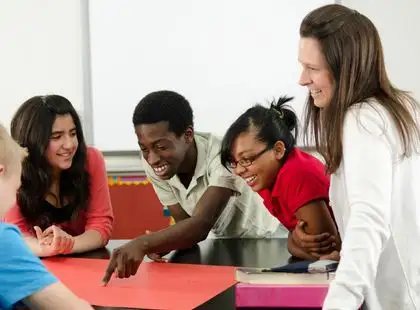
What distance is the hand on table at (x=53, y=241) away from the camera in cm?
194

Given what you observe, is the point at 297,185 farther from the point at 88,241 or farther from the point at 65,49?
the point at 65,49

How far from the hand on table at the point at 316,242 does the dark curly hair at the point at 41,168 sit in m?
0.72

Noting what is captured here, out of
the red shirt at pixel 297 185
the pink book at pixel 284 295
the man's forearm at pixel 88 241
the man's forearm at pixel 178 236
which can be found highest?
the red shirt at pixel 297 185

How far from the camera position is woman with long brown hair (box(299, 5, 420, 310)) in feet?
3.73

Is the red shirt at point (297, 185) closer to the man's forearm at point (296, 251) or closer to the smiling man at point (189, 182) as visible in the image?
the man's forearm at point (296, 251)

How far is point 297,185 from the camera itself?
1.77 m

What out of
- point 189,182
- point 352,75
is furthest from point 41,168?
point 352,75

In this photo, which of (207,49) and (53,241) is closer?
(53,241)

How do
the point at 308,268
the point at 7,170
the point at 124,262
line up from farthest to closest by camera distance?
the point at 124,262
the point at 308,268
the point at 7,170

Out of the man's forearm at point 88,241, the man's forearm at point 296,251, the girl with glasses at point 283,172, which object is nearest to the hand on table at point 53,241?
the man's forearm at point 88,241

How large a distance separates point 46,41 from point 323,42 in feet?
7.45

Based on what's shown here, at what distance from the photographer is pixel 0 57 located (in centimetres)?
332

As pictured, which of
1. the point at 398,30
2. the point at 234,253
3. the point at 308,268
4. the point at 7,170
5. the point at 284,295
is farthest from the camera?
the point at 398,30

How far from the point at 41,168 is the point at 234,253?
64cm
